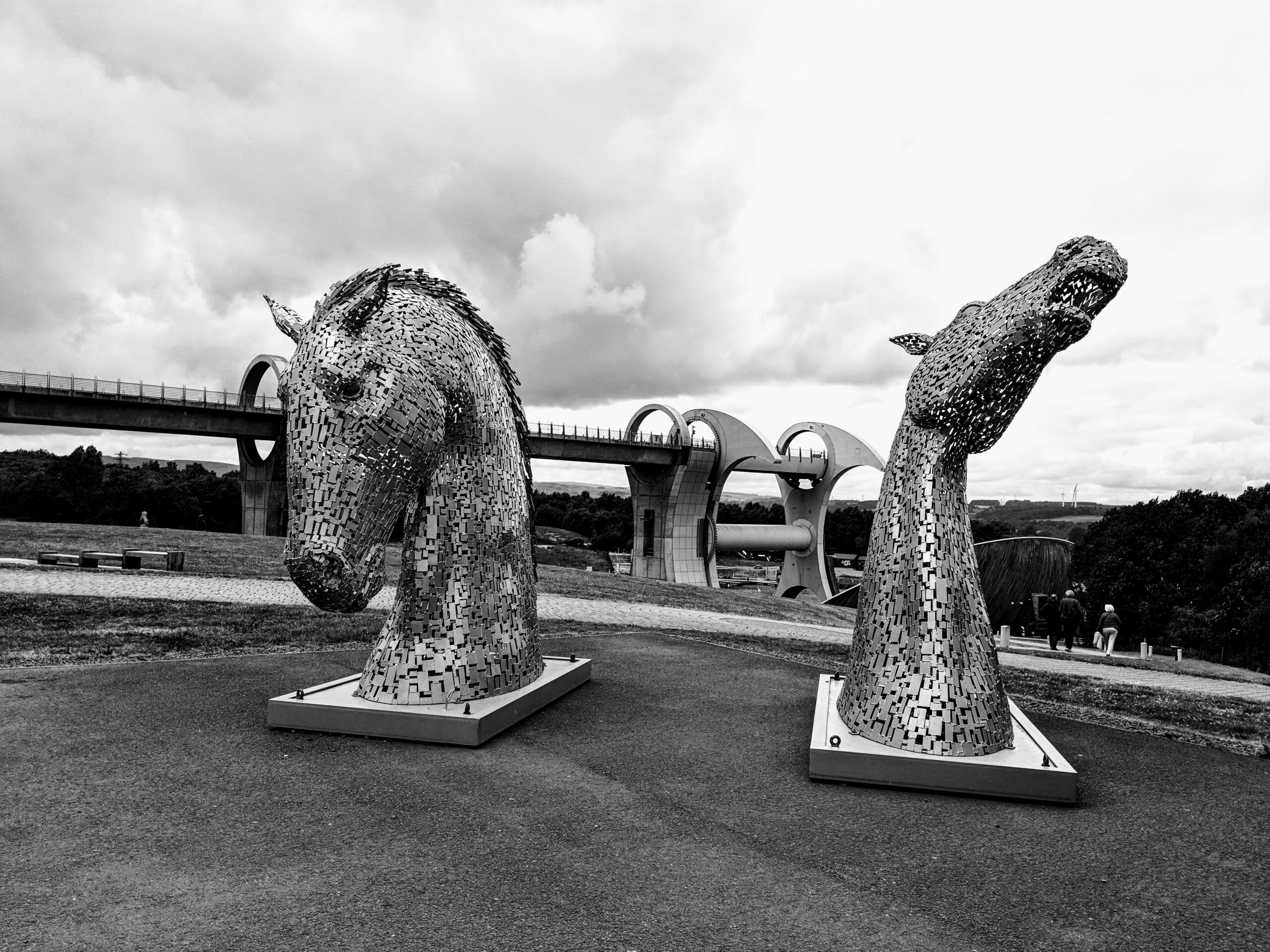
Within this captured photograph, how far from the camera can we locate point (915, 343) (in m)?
6.11

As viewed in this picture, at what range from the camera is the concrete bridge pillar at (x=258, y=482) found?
39.4m

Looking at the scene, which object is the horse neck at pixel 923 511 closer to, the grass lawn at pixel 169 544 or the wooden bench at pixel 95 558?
the grass lawn at pixel 169 544

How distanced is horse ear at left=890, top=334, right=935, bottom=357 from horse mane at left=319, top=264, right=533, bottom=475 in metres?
2.95

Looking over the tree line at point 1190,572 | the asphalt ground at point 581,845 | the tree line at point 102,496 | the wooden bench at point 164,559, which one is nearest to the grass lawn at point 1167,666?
the asphalt ground at point 581,845

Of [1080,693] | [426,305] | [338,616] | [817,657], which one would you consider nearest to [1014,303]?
[426,305]

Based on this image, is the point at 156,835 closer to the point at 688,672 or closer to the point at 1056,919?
the point at 1056,919

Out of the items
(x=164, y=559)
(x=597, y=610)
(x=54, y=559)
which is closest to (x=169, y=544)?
(x=164, y=559)

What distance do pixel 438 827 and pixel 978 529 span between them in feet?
237

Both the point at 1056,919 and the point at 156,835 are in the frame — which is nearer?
the point at 1056,919

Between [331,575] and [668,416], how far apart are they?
42312mm

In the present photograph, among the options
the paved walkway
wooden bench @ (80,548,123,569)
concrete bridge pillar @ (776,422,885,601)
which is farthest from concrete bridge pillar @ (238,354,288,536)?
concrete bridge pillar @ (776,422,885,601)

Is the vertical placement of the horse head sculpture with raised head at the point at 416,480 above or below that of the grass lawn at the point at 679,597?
above

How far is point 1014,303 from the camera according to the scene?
207 inches

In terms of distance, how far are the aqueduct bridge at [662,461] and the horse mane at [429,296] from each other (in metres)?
33.2
